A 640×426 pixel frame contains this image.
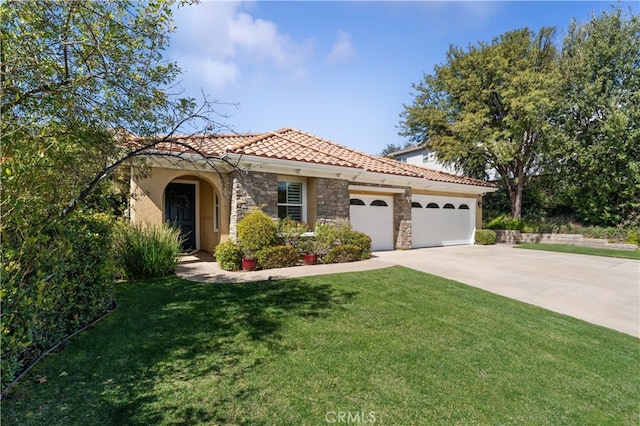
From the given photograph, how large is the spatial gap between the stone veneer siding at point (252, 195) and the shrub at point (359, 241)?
2.66m

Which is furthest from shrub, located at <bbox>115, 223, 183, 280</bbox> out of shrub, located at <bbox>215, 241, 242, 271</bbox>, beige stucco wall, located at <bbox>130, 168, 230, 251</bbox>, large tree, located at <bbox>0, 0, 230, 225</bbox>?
large tree, located at <bbox>0, 0, 230, 225</bbox>

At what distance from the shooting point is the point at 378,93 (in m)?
12.0

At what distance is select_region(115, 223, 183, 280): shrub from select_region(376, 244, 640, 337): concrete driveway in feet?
23.7

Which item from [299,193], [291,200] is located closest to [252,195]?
[291,200]

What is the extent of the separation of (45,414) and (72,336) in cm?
177

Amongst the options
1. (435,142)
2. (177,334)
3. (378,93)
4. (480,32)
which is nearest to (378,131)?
(435,142)

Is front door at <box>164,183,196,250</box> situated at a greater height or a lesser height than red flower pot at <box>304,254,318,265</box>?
greater

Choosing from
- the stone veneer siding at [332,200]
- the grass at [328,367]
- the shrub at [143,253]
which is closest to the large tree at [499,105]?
the stone veneer siding at [332,200]

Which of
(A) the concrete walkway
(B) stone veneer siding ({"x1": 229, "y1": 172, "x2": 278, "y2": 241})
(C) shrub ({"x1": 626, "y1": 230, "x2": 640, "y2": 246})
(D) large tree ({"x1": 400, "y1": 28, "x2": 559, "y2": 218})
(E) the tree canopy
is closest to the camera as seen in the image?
(A) the concrete walkway

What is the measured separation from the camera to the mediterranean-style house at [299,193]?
30.8 feet

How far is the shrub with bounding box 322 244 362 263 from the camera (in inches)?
395

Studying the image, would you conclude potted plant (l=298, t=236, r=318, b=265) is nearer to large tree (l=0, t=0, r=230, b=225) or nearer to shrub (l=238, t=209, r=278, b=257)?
shrub (l=238, t=209, r=278, b=257)

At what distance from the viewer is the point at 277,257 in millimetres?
9125

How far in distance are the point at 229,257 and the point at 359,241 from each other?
458cm
